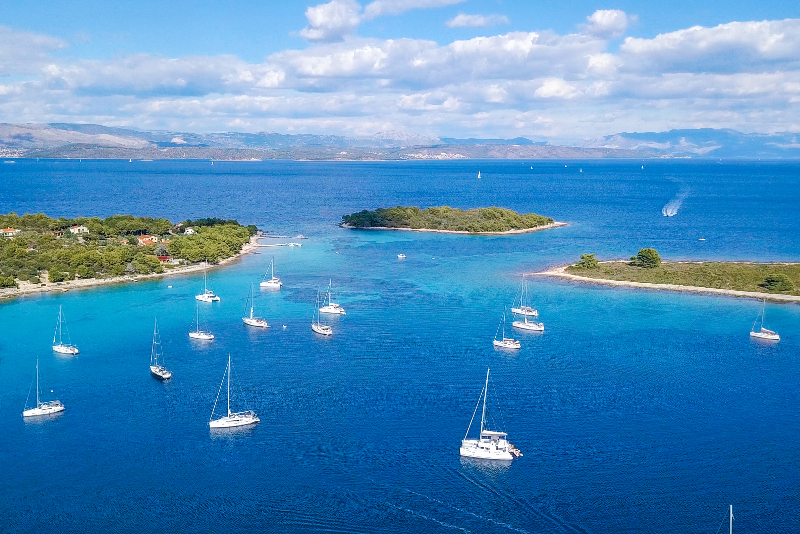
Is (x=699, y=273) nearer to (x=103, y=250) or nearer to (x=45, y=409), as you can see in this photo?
(x=45, y=409)

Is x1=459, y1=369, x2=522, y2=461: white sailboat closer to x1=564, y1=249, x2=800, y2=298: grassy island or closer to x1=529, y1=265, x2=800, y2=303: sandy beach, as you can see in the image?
x1=529, y1=265, x2=800, y2=303: sandy beach

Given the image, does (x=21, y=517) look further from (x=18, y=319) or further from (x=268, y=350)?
(x=18, y=319)

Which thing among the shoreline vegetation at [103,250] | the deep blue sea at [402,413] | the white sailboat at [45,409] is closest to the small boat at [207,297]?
the deep blue sea at [402,413]

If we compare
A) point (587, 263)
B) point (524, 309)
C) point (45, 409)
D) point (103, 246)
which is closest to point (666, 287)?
point (587, 263)

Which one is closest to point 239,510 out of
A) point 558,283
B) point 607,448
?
point 607,448

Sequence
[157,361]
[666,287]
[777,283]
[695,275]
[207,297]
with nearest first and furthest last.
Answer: [157,361] → [207,297] → [777,283] → [666,287] → [695,275]

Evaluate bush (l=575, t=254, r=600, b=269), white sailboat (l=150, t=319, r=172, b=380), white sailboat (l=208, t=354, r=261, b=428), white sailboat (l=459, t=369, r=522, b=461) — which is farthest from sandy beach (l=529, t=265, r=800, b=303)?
white sailboat (l=208, t=354, r=261, b=428)
